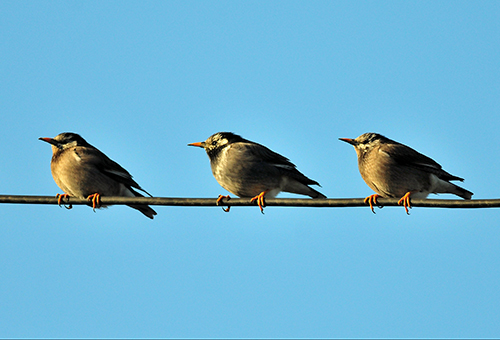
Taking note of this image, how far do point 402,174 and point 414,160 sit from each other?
16.1 inches

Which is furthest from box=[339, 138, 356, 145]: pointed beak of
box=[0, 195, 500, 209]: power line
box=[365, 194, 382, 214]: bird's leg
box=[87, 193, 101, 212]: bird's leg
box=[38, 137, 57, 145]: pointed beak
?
box=[38, 137, 57, 145]: pointed beak

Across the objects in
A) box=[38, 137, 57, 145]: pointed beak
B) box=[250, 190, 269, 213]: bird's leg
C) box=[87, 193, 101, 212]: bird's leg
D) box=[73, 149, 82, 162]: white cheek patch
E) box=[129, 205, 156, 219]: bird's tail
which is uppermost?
box=[38, 137, 57, 145]: pointed beak

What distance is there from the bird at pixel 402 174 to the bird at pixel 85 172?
375 centimetres

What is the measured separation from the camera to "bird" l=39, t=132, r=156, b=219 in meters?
10.8

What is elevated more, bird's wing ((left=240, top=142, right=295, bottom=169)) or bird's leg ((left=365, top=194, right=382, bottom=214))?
bird's wing ((left=240, top=142, right=295, bottom=169))

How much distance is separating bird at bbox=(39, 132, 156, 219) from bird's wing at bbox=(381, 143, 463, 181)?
161 inches

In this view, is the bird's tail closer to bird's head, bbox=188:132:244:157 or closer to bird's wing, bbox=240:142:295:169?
bird's head, bbox=188:132:244:157

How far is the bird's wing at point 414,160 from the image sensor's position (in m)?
10.1

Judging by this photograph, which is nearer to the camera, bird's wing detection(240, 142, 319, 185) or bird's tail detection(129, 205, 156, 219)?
bird's wing detection(240, 142, 319, 185)

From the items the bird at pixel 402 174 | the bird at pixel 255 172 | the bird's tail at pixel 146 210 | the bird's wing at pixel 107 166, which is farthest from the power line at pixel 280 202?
the bird's tail at pixel 146 210

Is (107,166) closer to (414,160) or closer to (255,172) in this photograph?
(255,172)

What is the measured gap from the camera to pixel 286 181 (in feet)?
34.4

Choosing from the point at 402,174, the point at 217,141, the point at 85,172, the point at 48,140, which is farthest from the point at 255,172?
the point at 48,140

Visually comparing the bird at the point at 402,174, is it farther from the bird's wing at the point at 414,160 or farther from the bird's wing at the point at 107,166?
Result: the bird's wing at the point at 107,166
